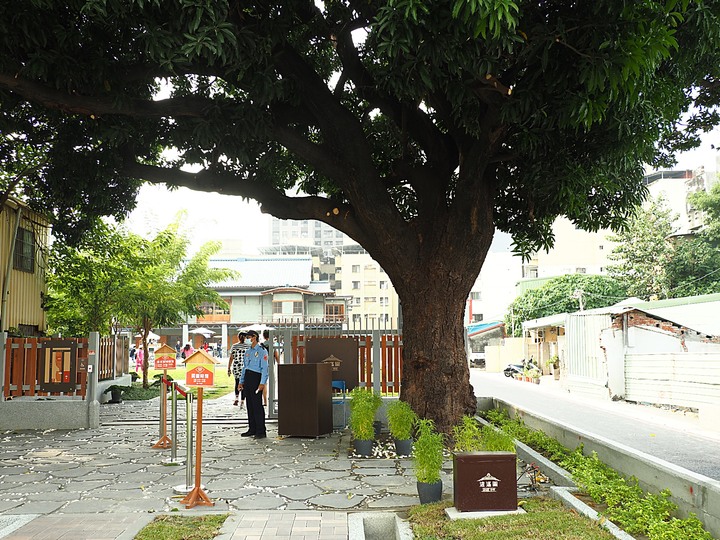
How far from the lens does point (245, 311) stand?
6203 cm

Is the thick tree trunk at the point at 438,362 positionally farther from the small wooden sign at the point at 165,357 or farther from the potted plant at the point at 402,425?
the small wooden sign at the point at 165,357

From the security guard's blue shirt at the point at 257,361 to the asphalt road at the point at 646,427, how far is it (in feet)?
16.4

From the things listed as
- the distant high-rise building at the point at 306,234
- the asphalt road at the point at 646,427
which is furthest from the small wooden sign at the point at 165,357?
the distant high-rise building at the point at 306,234

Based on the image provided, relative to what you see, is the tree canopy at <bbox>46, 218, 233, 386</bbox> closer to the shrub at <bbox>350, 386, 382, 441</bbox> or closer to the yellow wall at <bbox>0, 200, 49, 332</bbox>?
the yellow wall at <bbox>0, 200, 49, 332</bbox>

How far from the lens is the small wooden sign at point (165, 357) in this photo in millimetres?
10359

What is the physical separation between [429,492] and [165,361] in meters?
5.37

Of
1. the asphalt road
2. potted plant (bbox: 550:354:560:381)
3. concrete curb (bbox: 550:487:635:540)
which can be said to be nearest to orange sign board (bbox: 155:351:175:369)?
concrete curb (bbox: 550:487:635:540)

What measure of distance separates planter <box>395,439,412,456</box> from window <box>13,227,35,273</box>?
11279 mm

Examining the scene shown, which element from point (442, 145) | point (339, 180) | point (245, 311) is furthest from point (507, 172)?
point (245, 311)

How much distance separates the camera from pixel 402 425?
9.35m

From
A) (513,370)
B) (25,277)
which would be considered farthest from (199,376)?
(513,370)

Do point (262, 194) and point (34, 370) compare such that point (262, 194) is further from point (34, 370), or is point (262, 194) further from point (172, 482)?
point (34, 370)

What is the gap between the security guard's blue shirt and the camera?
1142cm

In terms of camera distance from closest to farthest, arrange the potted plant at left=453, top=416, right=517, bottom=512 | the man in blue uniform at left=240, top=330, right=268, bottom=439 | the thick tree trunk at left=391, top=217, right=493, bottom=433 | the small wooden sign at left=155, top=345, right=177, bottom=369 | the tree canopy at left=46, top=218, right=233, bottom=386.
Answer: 1. the potted plant at left=453, top=416, right=517, bottom=512
2. the thick tree trunk at left=391, top=217, right=493, bottom=433
3. the small wooden sign at left=155, top=345, right=177, bottom=369
4. the man in blue uniform at left=240, top=330, right=268, bottom=439
5. the tree canopy at left=46, top=218, right=233, bottom=386
